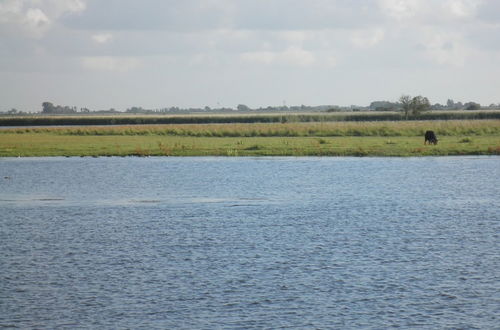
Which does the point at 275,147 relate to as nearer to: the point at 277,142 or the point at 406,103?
the point at 277,142

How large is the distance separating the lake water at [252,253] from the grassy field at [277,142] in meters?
16.0

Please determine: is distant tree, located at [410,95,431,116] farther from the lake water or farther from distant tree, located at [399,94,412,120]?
the lake water

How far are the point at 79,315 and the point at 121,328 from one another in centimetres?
125

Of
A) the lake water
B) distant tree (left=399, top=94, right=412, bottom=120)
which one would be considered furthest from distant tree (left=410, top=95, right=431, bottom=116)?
the lake water

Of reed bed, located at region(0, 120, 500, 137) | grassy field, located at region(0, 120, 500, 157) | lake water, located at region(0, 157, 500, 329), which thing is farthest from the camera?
reed bed, located at region(0, 120, 500, 137)

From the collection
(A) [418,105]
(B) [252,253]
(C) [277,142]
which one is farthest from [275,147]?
(A) [418,105]

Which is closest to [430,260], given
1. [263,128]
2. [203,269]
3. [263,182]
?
[203,269]

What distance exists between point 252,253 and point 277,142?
145 ft

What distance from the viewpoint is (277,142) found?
65938 mm

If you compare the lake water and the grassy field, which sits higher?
the grassy field

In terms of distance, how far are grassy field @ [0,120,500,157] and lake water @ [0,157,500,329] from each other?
1599 centimetres

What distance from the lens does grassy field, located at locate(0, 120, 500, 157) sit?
188 feet

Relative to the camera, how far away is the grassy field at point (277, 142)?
57438 millimetres

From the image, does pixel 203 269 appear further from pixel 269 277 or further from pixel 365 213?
pixel 365 213
